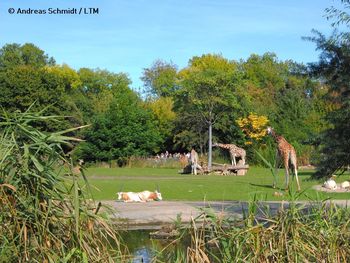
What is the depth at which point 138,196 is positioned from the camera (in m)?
17.5

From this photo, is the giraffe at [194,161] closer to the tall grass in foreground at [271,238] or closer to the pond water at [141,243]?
the pond water at [141,243]

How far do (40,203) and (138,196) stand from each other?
42.2 ft

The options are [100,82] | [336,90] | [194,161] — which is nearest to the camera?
[336,90]

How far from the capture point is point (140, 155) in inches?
1764

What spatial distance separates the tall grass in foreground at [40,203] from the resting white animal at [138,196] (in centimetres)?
1230

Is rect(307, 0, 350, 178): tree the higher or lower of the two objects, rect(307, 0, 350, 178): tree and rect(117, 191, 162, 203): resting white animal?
the higher

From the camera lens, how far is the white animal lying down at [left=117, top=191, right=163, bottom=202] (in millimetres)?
17250

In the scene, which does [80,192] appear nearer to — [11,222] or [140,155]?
[11,222]

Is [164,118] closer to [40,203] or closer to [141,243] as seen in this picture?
[141,243]

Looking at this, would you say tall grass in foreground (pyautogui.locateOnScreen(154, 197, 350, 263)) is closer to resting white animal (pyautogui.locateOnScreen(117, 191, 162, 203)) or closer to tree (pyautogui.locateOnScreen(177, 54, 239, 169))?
resting white animal (pyautogui.locateOnScreen(117, 191, 162, 203))

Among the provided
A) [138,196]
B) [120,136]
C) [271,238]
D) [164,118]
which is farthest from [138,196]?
[164,118]

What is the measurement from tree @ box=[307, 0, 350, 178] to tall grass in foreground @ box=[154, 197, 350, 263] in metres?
4.78

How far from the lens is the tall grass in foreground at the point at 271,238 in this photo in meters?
5.51

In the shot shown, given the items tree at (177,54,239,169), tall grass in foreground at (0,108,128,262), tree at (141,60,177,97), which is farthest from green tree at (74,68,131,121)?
tall grass in foreground at (0,108,128,262)
